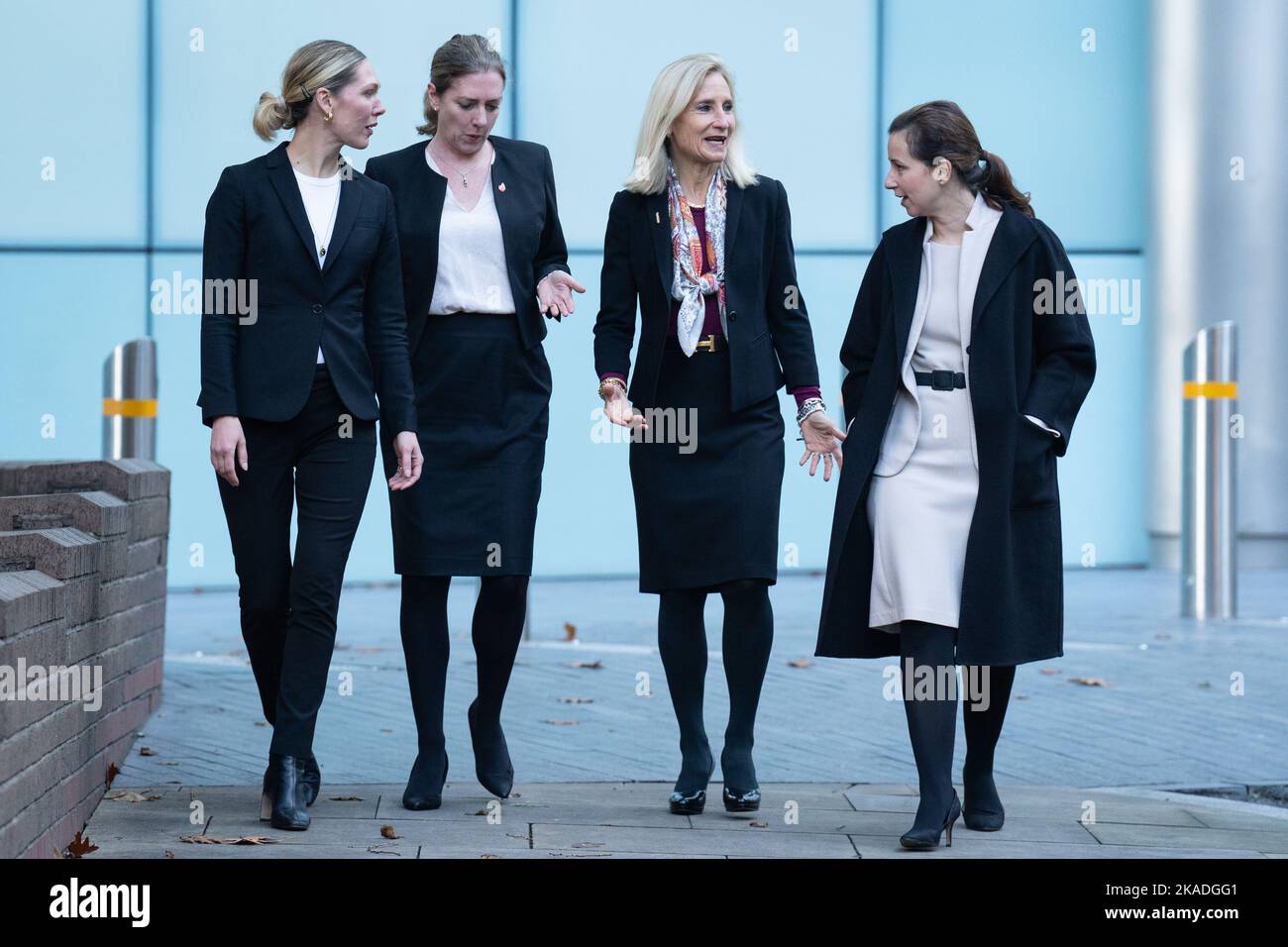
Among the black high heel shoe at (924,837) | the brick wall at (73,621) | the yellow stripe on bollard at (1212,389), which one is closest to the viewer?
the brick wall at (73,621)

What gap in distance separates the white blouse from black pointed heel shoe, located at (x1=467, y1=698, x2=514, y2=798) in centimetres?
110

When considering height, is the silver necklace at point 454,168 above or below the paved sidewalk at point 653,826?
above

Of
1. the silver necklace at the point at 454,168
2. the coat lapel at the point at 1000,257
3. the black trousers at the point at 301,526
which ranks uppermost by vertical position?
the silver necklace at the point at 454,168

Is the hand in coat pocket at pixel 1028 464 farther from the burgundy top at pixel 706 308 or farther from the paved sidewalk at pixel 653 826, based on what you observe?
the paved sidewalk at pixel 653 826

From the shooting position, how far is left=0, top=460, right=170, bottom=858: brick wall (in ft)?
12.8

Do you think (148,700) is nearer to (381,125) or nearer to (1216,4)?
(381,125)

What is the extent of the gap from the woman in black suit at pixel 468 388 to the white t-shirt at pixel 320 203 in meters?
0.25

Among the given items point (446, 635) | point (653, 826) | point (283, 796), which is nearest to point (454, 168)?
point (446, 635)

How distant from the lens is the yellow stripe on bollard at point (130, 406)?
27.9 ft

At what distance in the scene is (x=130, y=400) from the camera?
8.49 meters

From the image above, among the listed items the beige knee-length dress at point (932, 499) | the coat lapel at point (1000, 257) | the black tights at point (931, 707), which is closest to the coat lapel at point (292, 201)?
the beige knee-length dress at point (932, 499)
